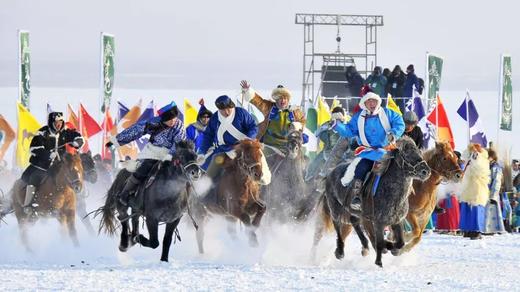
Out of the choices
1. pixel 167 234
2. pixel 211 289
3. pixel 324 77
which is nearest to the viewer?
pixel 211 289

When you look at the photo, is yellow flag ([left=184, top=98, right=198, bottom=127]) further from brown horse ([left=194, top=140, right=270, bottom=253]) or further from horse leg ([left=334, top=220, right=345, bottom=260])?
horse leg ([left=334, top=220, right=345, bottom=260])

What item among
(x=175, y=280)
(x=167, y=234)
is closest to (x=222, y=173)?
(x=167, y=234)

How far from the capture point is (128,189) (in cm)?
1641

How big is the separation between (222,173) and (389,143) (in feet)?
9.40

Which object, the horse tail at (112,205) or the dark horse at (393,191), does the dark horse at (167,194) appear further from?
the dark horse at (393,191)

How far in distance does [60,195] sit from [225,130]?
2.91 meters

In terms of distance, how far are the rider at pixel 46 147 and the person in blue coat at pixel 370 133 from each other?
5.02m

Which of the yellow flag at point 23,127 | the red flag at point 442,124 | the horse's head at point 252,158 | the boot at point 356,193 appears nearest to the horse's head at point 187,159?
the horse's head at point 252,158

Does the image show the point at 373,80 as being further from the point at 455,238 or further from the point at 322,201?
the point at 322,201

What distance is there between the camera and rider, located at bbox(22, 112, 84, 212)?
18953mm

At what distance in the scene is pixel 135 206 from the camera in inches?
640

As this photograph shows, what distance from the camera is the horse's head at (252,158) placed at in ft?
54.1

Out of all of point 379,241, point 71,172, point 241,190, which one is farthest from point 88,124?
point 379,241

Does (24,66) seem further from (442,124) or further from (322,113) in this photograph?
(442,124)
